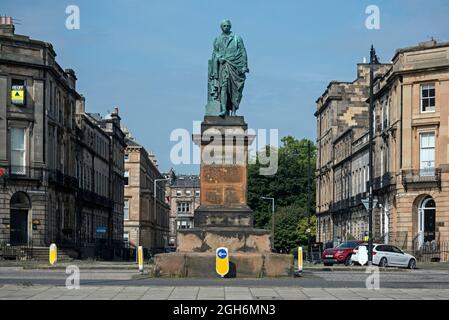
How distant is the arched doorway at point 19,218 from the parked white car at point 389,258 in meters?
23.1

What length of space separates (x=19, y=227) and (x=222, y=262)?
36904 mm

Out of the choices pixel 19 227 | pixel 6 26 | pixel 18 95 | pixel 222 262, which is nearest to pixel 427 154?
pixel 18 95

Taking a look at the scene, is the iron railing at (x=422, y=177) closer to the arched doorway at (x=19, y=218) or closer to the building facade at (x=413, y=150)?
the building facade at (x=413, y=150)

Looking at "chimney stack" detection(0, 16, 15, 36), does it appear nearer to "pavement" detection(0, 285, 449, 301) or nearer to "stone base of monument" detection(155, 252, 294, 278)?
"stone base of monument" detection(155, 252, 294, 278)

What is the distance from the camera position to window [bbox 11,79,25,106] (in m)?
59.7

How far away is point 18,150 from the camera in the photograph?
60.3 metres

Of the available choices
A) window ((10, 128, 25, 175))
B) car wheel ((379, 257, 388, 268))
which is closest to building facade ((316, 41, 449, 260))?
car wheel ((379, 257, 388, 268))

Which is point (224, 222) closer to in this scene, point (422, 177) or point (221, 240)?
point (221, 240)

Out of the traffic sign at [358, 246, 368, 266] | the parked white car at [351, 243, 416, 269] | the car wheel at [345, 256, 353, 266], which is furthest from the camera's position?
the car wheel at [345, 256, 353, 266]

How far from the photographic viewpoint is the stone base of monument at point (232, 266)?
26625 mm

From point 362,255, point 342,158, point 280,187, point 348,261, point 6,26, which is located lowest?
point 348,261
